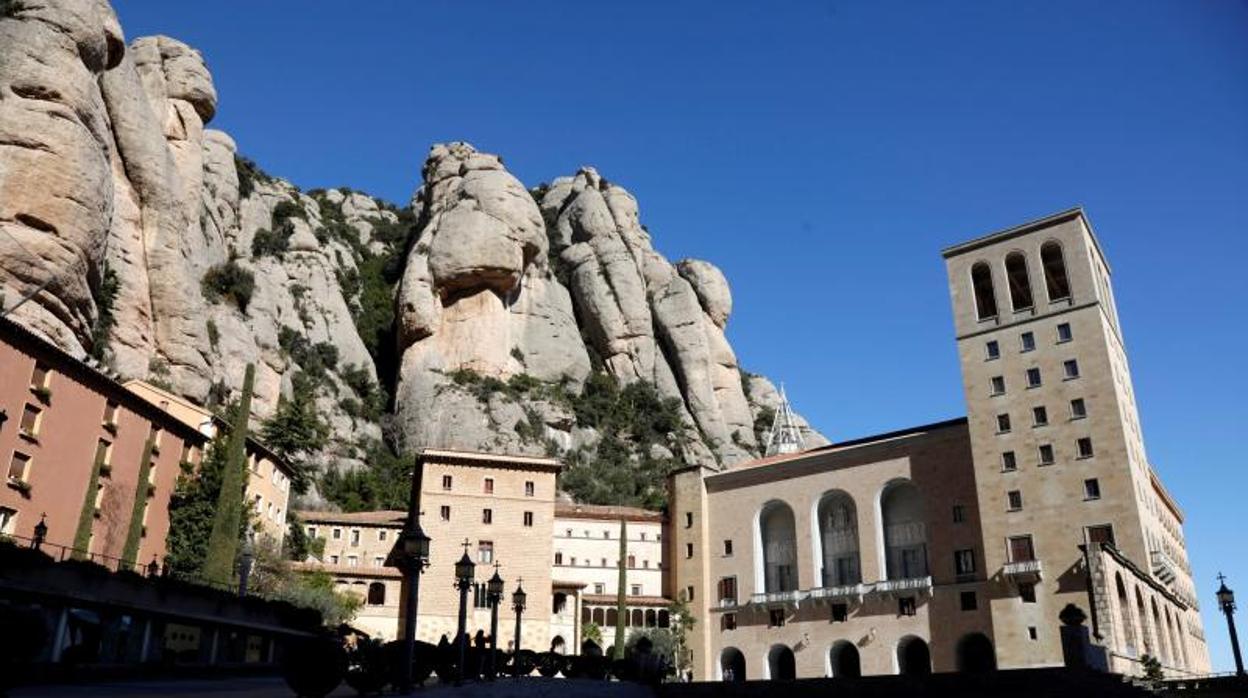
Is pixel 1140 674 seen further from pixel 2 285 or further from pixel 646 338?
pixel 646 338

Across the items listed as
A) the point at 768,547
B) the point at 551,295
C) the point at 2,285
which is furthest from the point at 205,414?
the point at 551,295

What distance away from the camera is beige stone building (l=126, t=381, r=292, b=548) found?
4247cm

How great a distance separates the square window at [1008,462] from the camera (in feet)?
145

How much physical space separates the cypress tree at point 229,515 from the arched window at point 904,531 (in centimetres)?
3262

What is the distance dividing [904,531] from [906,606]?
4.32 meters

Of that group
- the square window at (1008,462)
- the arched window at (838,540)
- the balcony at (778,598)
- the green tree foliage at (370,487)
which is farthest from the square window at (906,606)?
the green tree foliage at (370,487)

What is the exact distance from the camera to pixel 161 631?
2108 cm

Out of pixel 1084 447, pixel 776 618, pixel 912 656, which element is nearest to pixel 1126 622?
pixel 1084 447

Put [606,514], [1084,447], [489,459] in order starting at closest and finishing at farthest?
[1084,447] → [489,459] → [606,514]

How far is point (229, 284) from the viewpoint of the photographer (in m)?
63.9

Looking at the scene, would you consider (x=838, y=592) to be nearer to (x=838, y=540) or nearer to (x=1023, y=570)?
(x=838, y=540)

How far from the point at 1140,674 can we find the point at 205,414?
43307mm

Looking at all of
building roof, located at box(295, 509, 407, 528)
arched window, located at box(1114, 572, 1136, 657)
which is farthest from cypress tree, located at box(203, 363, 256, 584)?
arched window, located at box(1114, 572, 1136, 657)

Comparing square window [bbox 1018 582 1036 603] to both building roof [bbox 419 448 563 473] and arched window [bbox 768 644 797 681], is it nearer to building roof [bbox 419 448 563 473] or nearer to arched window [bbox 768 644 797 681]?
arched window [bbox 768 644 797 681]
